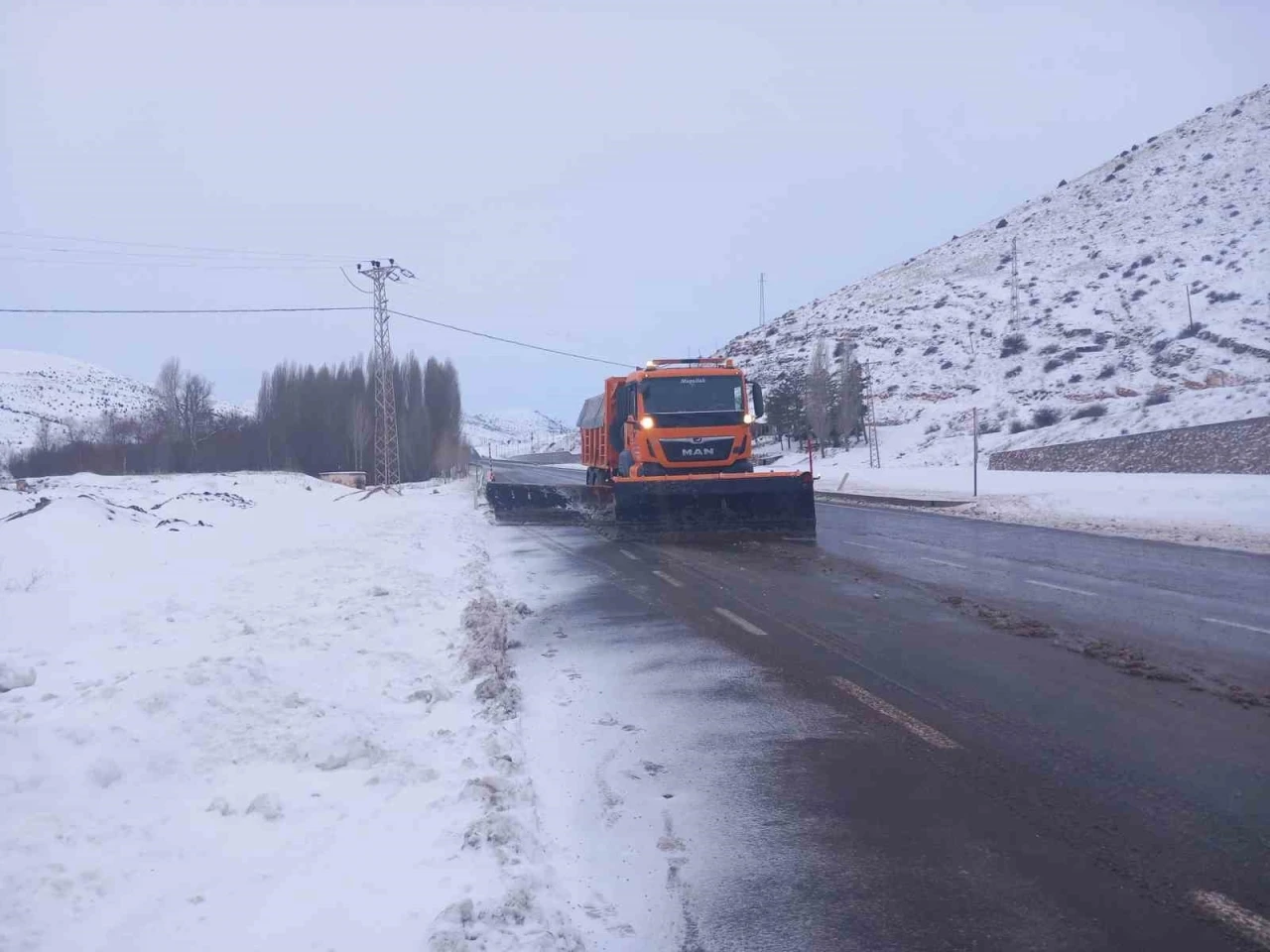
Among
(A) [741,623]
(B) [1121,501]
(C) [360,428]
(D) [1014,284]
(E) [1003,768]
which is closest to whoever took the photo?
(E) [1003,768]

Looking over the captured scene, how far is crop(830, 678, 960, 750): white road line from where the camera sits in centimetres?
596

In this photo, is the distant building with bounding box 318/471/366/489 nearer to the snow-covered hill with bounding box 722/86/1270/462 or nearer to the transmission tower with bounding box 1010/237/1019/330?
the snow-covered hill with bounding box 722/86/1270/462

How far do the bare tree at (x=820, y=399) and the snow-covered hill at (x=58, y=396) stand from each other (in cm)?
6083

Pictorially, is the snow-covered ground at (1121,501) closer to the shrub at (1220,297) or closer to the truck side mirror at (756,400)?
the truck side mirror at (756,400)

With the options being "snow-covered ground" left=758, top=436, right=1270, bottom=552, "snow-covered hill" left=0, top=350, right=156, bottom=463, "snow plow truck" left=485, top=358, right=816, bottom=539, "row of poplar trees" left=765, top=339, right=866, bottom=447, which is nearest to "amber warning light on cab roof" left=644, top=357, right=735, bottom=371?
"snow plow truck" left=485, top=358, right=816, bottom=539

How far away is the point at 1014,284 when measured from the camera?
7988 centimetres

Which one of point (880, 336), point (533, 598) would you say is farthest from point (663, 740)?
point (880, 336)

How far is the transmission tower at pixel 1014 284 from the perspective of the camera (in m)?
73.9

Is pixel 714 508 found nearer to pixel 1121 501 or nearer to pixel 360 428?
pixel 1121 501

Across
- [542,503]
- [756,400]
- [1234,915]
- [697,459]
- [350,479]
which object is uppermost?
[756,400]

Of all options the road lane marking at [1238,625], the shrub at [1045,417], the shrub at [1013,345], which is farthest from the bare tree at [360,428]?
the road lane marking at [1238,625]

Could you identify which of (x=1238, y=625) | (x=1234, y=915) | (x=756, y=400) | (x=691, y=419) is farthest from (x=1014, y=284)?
(x=1234, y=915)

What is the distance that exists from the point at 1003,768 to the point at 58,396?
436 ft

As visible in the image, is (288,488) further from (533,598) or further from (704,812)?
(704,812)
